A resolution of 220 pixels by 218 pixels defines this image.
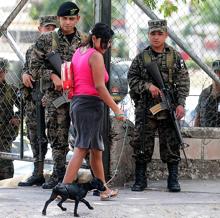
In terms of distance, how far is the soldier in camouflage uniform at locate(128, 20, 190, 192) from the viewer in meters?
6.45

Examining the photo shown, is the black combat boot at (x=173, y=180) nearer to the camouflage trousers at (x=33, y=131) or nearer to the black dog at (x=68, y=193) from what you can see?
the camouflage trousers at (x=33, y=131)

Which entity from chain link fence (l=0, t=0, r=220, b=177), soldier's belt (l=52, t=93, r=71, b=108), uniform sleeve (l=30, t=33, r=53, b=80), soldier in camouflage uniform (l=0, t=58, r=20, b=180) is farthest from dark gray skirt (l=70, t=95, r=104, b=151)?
soldier in camouflage uniform (l=0, t=58, r=20, b=180)

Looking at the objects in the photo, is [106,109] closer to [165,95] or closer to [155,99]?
[155,99]

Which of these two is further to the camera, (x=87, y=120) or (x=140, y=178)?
(x=140, y=178)

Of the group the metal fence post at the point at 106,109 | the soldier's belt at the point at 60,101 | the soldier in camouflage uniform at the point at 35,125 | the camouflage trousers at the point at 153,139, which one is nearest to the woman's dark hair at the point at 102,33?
the soldier's belt at the point at 60,101

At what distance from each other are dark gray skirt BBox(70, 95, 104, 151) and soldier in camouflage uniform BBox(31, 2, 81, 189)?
30.4 inches

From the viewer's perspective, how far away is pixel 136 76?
6.56 m

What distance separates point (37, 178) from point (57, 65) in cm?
146

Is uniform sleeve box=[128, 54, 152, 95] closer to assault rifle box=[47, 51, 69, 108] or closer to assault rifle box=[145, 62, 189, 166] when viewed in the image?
assault rifle box=[145, 62, 189, 166]

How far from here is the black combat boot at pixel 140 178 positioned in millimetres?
6594

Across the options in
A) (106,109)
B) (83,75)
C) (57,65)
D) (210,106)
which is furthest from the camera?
(210,106)

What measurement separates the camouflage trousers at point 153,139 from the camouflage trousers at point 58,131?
0.75 metres

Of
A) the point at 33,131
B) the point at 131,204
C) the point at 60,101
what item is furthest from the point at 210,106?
the point at 131,204

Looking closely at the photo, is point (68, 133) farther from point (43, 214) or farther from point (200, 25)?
point (200, 25)
